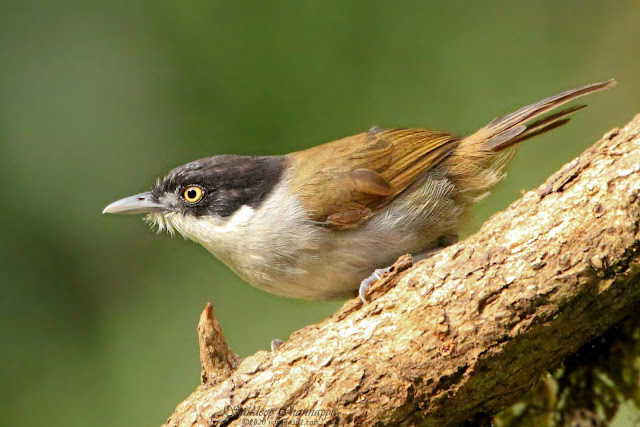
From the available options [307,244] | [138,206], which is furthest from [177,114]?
[307,244]

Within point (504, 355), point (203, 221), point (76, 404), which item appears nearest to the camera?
point (504, 355)

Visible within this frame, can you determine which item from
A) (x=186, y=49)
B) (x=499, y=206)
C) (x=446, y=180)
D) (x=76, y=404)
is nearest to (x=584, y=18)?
(x=499, y=206)

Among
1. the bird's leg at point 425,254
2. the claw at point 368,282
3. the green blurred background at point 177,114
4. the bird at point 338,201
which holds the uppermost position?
the green blurred background at point 177,114

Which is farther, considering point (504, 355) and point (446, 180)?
point (446, 180)

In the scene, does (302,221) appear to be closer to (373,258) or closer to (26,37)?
(373,258)

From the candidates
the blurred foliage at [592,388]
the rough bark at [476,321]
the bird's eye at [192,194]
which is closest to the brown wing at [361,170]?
the bird's eye at [192,194]

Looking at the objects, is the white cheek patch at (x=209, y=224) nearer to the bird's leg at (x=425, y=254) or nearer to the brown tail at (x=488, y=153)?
the bird's leg at (x=425, y=254)

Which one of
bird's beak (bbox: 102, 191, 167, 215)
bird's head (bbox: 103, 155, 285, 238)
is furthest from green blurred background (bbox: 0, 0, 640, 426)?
bird's head (bbox: 103, 155, 285, 238)

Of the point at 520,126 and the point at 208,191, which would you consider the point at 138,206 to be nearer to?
the point at 208,191
